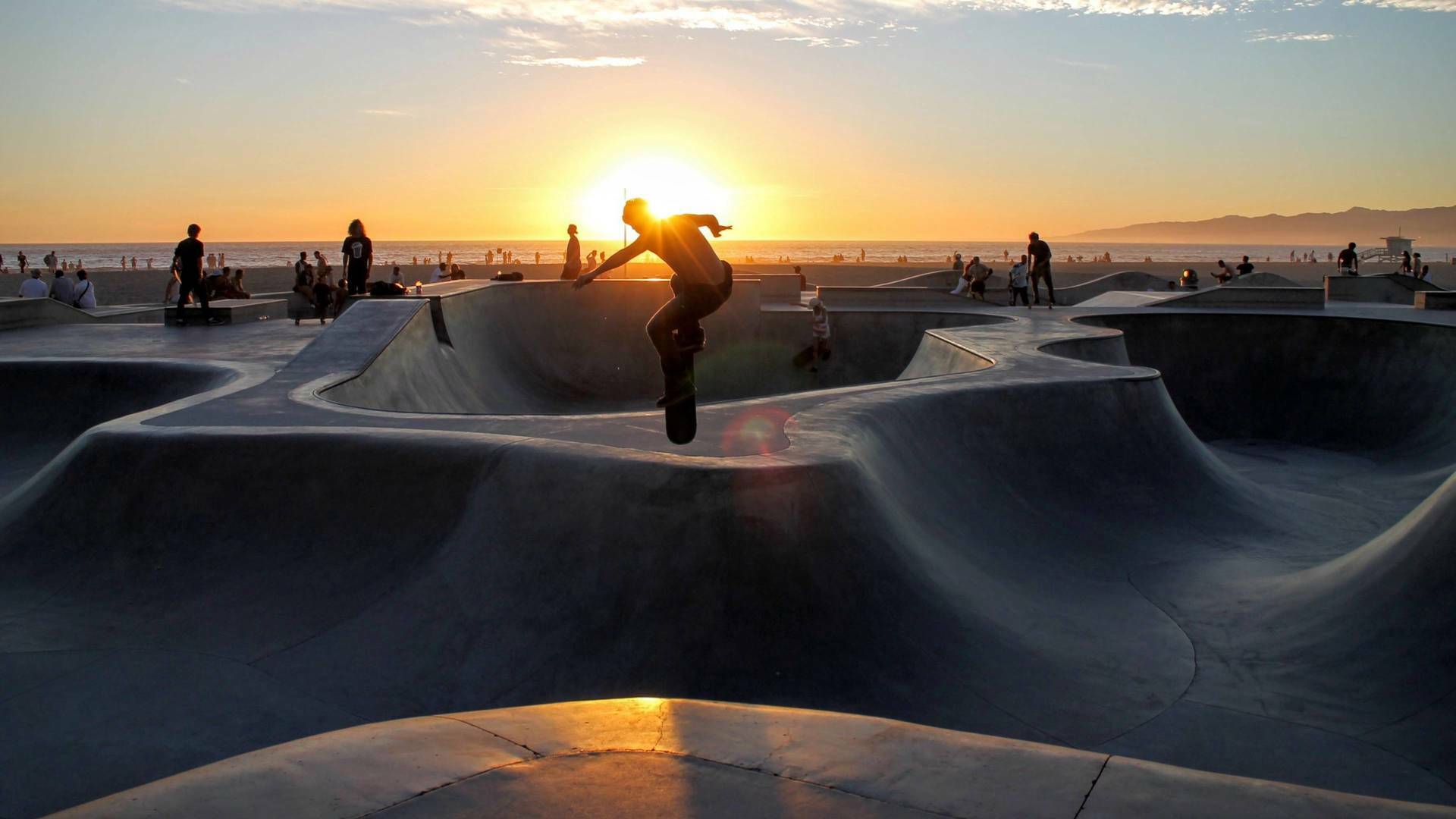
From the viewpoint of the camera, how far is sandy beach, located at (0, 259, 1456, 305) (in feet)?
117

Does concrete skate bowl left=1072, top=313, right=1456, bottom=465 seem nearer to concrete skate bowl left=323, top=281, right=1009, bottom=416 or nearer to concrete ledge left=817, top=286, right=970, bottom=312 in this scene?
concrete skate bowl left=323, top=281, right=1009, bottom=416

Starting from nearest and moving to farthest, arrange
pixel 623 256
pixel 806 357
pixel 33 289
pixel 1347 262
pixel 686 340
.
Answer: pixel 623 256 → pixel 686 340 → pixel 33 289 → pixel 806 357 → pixel 1347 262

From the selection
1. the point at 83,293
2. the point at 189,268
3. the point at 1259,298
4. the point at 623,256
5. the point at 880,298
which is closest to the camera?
the point at 623,256

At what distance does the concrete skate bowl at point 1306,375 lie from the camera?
14.5m

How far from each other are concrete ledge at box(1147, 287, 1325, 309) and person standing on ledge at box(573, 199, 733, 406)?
16.8m

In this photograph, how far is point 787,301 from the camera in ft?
83.6

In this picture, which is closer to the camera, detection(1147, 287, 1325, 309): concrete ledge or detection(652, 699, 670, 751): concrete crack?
detection(652, 699, 670, 751): concrete crack

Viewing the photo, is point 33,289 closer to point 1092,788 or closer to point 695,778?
point 695,778


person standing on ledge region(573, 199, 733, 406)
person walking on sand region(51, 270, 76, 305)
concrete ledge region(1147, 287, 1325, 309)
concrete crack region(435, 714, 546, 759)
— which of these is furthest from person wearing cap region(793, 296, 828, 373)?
concrete crack region(435, 714, 546, 759)

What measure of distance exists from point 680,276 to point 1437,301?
67.5 feet

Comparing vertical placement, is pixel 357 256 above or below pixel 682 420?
above

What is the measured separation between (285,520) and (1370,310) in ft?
65.9

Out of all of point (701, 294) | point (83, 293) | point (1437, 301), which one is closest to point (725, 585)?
point (701, 294)

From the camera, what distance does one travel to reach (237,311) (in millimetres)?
19578
